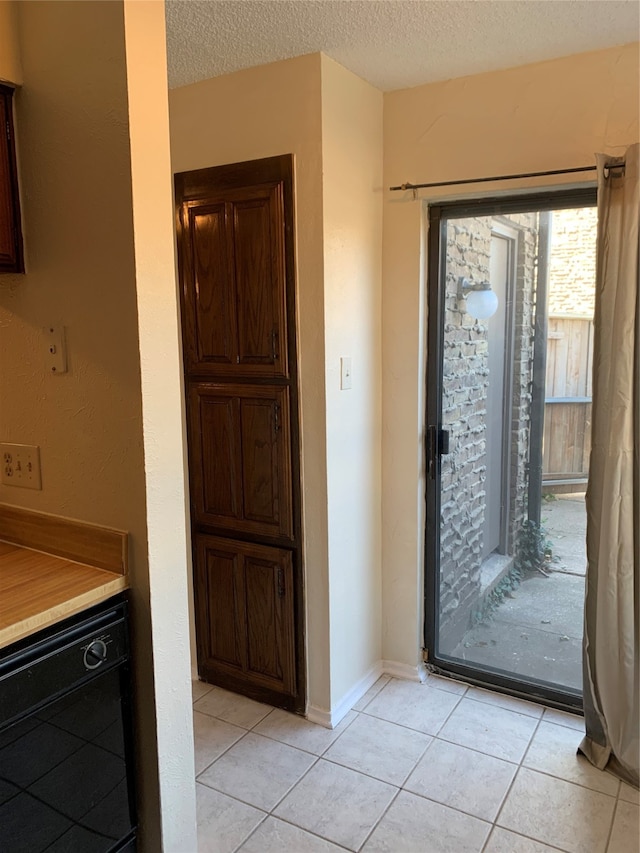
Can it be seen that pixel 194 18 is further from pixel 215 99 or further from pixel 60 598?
pixel 60 598

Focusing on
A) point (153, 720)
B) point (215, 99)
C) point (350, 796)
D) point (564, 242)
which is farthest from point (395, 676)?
point (215, 99)

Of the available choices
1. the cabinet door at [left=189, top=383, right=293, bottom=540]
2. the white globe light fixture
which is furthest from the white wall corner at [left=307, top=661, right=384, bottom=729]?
the white globe light fixture

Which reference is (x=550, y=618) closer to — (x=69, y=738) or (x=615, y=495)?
(x=615, y=495)

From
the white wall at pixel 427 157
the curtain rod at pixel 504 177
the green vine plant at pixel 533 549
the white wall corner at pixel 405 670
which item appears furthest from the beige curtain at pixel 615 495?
the white wall corner at pixel 405 670

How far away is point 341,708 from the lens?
259 centimetres

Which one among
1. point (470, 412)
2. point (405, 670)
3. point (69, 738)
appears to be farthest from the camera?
point (405, 670)

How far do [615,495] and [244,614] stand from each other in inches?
59.3

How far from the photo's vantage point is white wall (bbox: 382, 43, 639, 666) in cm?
221

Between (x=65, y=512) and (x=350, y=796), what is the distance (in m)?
1.36

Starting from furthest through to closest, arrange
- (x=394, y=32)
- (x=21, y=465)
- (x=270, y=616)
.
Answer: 1. (x=270, y=616)
2. (x=394, y=32)
3. (x=21, y=465)

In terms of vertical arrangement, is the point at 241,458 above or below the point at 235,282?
below

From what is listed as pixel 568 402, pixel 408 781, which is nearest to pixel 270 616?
pixel 408 781

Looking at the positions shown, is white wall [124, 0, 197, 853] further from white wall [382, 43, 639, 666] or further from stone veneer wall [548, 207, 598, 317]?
stone veneer wall [548, 207, 598, 317]

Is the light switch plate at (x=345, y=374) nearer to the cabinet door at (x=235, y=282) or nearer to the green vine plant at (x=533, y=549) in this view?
the cabinet door at (x=235, y=282)
